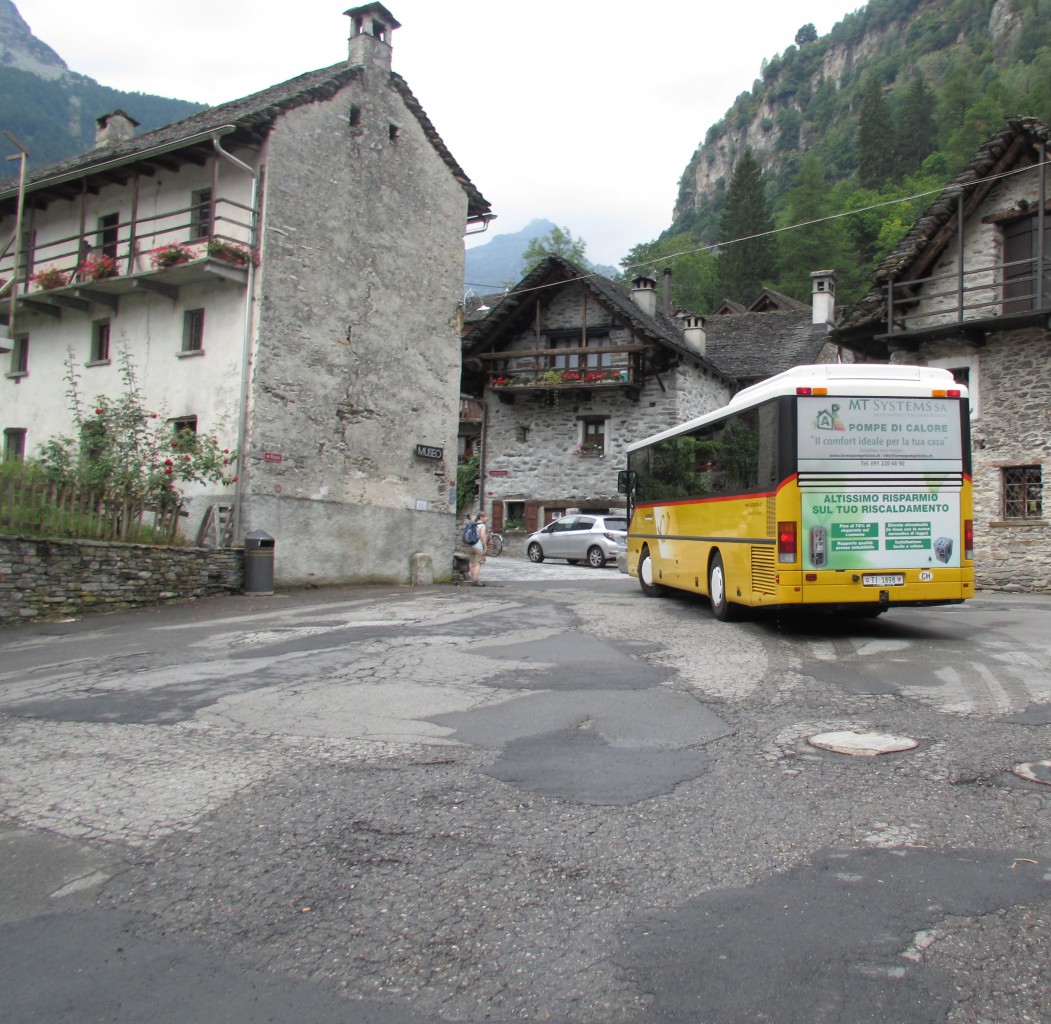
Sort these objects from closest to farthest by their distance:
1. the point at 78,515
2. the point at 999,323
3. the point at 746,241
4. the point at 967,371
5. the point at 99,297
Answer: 1. the point at 78,515
2. the point at 999,323
3. the point at 99,297
4. the point at 967,371
5. the point at 746,241

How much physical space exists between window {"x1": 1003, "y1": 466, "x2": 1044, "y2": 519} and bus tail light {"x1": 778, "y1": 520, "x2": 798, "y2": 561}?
493 inches

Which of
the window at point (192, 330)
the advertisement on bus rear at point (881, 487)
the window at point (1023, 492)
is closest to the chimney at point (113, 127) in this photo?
the window at point (192, 330)

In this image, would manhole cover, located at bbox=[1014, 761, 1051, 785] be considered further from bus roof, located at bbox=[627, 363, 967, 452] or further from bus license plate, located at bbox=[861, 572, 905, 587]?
bus roof, located at bbox=[627, 363, 967, 452]

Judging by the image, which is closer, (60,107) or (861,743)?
(861,743)

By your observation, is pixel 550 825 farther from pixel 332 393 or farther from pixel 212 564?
pixel 332 393

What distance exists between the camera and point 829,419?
1064 cm

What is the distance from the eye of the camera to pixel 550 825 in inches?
Result: 173

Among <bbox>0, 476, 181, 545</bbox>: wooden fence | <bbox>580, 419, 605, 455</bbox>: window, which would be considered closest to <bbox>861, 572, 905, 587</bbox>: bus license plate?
<bbox>0, 476, 181, 545</bbox>: wooden fence

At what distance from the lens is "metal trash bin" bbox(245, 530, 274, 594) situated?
1705 centimetres

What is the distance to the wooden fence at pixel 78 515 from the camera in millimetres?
13664

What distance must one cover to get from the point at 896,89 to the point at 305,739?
14166 cm

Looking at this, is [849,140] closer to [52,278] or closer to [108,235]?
[108,235]

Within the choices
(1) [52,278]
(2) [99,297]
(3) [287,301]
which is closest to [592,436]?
(3) [287,301]

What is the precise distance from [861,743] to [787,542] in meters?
4.83
